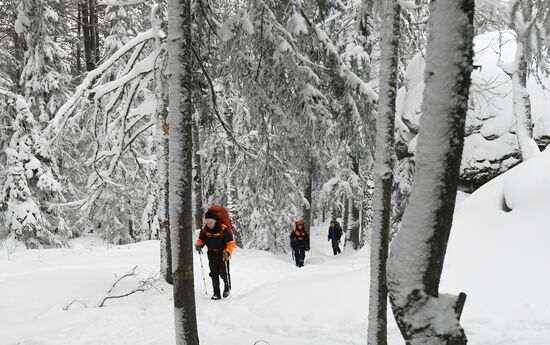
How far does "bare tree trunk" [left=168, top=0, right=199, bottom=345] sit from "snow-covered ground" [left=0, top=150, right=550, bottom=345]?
1523 millimetres

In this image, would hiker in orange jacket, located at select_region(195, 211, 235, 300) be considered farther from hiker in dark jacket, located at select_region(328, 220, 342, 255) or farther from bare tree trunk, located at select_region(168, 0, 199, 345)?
hiker in dark jacket, located at select_region(328, 220, 342, 255)

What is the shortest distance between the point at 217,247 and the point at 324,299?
2.61 m

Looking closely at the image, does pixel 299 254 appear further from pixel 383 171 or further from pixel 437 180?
pixel 437 180

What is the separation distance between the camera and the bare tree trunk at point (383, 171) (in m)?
4.69

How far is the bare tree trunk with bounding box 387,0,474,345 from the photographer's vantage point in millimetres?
2307

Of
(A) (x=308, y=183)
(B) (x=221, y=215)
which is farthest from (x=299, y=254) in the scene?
(A) (x=308, y=183)

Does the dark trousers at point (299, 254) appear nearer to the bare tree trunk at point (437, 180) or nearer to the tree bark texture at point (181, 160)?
the tree bark texture at point (181, 160)

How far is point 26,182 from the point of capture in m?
16.4

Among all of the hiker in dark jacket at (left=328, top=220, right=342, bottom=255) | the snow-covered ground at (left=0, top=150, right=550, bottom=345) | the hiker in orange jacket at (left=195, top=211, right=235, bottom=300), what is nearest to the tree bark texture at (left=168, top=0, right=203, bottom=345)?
the snow-covered ground at (left=0, top=150, right=550, bottom=345)

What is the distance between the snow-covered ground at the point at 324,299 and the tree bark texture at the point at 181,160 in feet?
5.08

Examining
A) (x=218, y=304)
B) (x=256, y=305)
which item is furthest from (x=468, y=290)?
(x=218, y=304)

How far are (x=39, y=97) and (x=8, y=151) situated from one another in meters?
3.03

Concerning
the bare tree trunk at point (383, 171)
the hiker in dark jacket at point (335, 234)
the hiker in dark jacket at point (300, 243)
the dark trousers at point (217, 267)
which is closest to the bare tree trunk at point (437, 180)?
the bare tree trunk at point (383, 171)

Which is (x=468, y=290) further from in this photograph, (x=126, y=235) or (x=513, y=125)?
(x=126, y=235)
